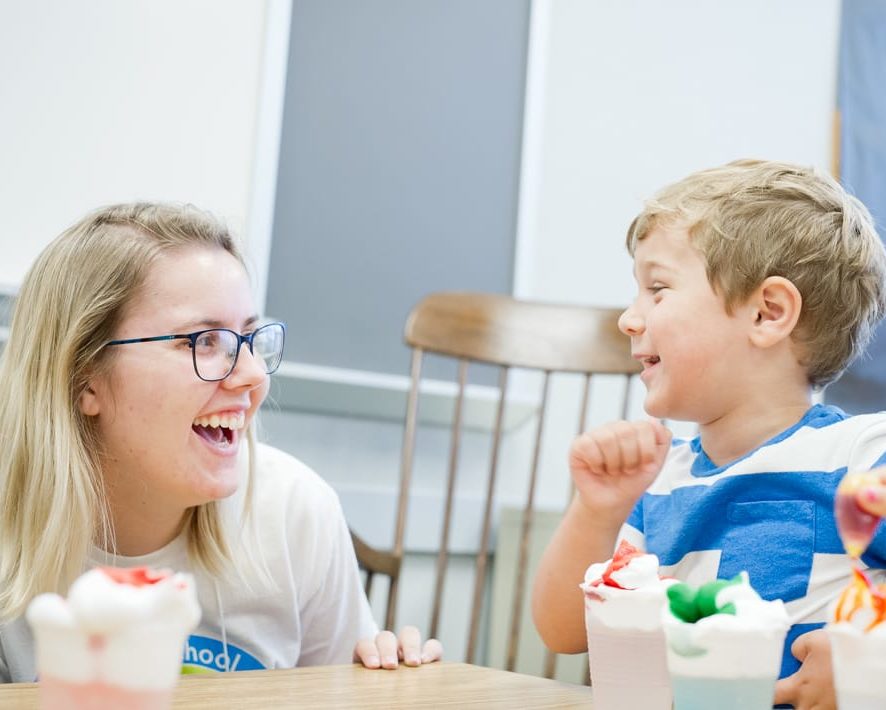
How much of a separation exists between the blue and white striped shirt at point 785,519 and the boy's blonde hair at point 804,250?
0.10 m

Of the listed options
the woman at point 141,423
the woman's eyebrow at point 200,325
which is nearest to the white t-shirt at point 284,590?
the woman at point 141,423

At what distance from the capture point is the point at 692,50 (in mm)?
2494

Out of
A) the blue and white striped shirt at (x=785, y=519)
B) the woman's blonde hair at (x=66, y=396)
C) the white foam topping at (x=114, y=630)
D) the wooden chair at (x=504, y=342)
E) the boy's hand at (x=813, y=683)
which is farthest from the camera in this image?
the wooden chair at (x=504, y=342)

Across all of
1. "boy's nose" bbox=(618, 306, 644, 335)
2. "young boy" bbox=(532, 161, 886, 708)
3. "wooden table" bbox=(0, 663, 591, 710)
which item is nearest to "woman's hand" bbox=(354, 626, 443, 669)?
"wooden table" bbox=(0, 663, 591, 710)

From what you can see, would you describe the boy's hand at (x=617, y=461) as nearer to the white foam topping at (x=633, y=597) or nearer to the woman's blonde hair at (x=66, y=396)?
the white foam topping at (x=633, y=597)

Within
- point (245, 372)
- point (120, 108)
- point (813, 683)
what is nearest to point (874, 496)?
point (813, 683)

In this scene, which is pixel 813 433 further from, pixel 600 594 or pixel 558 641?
pixel 600 594

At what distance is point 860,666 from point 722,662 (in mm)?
72

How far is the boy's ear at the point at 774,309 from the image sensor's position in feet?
3.80

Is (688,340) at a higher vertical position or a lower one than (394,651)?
higher

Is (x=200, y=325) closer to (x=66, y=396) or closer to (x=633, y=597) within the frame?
(x=66, y=396)

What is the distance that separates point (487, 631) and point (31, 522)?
1321mm

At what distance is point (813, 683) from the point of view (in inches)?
31.5

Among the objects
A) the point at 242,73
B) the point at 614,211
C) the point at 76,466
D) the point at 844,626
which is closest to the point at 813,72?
the point at 614,211
